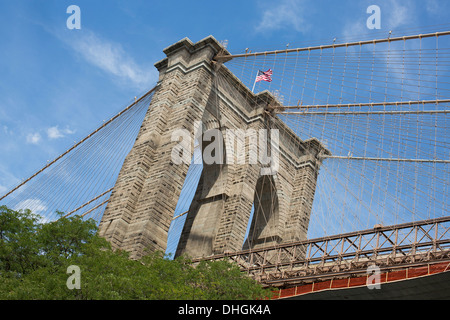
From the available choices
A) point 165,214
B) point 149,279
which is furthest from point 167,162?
point 149,279

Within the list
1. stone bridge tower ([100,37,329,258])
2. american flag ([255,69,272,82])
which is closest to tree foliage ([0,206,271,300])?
stone bridge tower ([100,37,329,258])

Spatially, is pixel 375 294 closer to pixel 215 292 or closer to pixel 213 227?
pixel 215 292

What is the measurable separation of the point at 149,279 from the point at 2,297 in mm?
4594

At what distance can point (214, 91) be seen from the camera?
3572cm

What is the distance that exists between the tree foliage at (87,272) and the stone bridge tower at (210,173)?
3.54 meters

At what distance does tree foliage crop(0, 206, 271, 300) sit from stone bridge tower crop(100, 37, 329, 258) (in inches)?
139

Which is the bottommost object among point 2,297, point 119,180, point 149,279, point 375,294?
point 2,297

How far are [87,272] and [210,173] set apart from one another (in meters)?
16.5

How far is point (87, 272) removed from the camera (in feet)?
68.0

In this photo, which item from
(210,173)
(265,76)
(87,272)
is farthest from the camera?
(265,76)

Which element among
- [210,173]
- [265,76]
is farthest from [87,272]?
[265,76]

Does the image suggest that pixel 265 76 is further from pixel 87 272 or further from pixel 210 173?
pixel 87 272

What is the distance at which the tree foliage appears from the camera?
19.4 metres

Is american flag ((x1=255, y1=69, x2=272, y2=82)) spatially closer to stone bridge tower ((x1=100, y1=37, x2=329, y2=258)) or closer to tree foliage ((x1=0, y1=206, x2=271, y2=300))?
stone bridge tower ((x1=100, y1=37, x2=329, y2=258))
